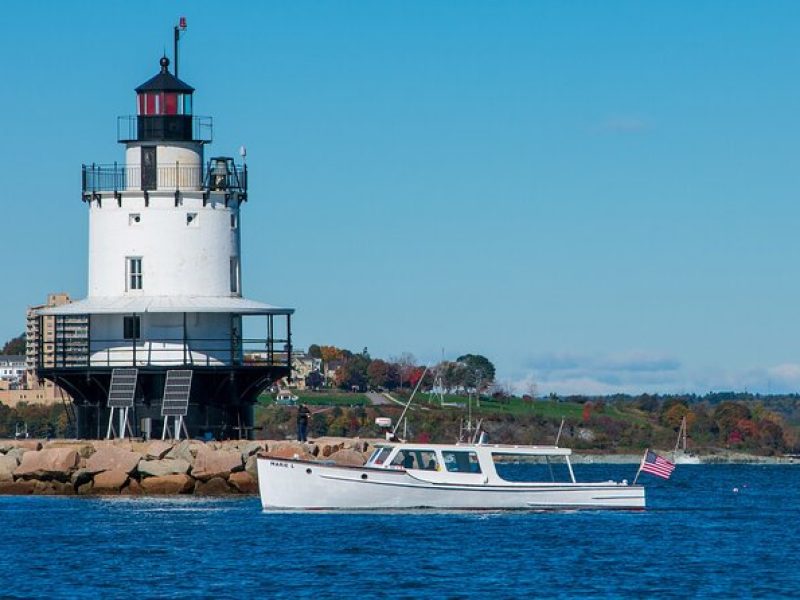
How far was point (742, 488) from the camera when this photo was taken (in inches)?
3398

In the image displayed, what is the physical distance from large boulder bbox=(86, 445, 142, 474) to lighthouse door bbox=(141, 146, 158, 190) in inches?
345

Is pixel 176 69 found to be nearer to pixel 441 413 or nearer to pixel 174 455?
pixel 174 455

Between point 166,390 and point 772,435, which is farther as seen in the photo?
point 772,435

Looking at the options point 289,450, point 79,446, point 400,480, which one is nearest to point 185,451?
point 289,450

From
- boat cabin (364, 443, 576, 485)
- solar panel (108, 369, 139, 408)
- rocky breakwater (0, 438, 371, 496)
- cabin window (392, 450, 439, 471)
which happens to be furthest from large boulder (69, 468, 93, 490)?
cabin window (392, 450, 439, 471)

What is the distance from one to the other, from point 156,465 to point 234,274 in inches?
337

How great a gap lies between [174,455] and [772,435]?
132280mm

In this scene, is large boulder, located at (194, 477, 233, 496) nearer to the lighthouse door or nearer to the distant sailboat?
the lighthouse door

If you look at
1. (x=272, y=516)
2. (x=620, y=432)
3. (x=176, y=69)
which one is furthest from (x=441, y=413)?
(x=272, y=516)

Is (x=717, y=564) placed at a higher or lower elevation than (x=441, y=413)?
lower

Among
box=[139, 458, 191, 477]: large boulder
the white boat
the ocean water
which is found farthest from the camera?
box=[139, 458, 191, 477]: large boulder

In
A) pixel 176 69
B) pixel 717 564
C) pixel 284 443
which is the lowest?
pixel 717 564

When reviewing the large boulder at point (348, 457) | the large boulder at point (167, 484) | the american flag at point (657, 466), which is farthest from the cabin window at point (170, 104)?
the american flag at point (657, 466)

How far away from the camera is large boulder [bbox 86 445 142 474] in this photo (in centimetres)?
5825
